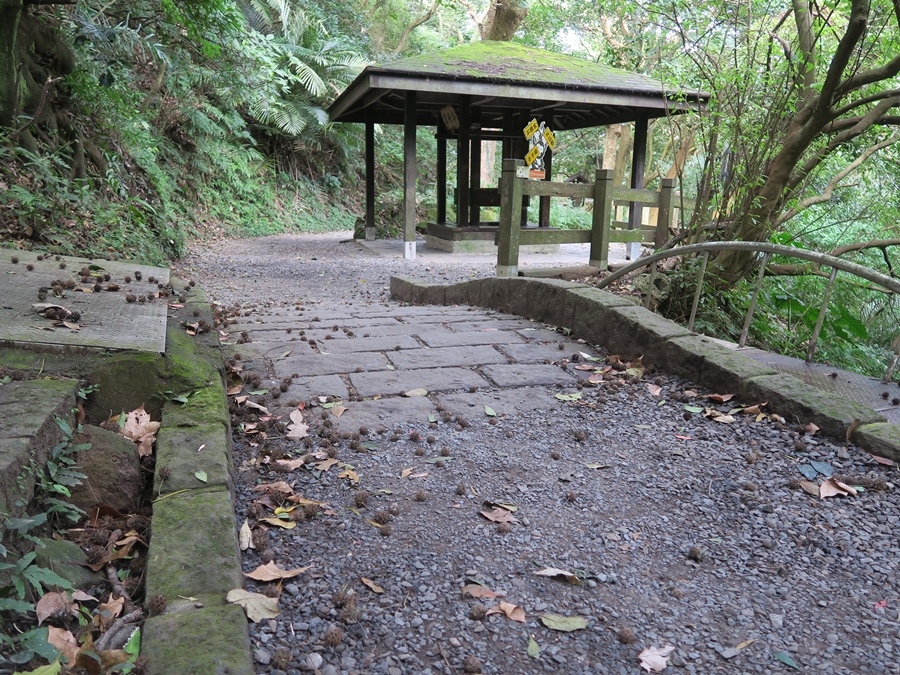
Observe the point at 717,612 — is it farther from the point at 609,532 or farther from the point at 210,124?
the point at 210,124

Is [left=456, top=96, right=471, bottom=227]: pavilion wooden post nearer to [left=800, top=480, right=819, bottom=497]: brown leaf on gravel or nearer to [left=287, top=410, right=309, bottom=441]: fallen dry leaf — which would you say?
[left=287, top=410, right=309, bottom=441]: fallen dry leaf

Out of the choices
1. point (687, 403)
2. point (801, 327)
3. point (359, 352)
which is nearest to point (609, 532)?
point (687, 403)

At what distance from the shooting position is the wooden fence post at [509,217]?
708cm

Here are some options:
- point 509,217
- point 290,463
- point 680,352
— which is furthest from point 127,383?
point 509,217

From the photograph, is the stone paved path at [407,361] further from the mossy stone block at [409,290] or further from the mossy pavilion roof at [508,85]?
the mossy pavilion roof at [508,85]

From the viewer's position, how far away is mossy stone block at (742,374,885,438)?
2.82 metres

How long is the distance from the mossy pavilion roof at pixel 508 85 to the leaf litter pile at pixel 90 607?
8.69 metres

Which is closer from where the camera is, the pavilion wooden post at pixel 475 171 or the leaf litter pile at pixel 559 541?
the leaf litter pile at pixel 559 541

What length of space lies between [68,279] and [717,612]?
140 inches

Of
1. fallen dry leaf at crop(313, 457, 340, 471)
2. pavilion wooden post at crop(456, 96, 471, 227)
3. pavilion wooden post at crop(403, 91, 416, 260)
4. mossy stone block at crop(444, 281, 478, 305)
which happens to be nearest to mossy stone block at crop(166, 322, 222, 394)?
fallen dry leaf at crop(313, 457, 340, 471)

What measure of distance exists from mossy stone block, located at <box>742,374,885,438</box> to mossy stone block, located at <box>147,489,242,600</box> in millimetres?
2442

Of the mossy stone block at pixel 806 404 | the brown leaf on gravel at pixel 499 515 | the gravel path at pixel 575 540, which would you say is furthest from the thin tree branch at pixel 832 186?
the brown leaf on gravel at pixel 499 515

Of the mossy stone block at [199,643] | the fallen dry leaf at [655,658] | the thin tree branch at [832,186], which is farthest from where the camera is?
the thin tree branch at [832,186]

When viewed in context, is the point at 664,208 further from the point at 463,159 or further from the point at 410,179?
the point at 463,159
